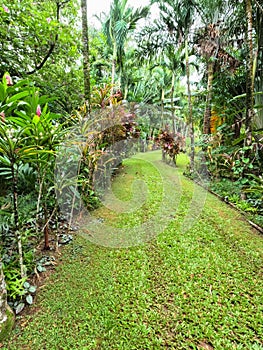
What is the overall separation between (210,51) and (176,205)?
417 centimetres

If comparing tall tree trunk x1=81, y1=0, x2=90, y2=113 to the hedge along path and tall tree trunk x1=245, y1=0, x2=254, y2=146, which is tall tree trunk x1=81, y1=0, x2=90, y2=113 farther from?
tall tree trunk x1=245, y1=0, x2=254, y2=146

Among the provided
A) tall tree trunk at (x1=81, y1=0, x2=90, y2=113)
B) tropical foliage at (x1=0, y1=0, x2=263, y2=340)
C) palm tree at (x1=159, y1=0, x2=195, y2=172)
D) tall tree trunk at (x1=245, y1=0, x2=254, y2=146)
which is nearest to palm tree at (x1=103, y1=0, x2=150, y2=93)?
tropical foliage at (x1=0, y1=0, x2=263, y2=340)

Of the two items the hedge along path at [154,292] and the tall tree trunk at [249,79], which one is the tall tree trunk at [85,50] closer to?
the hedge along path at [154,292]

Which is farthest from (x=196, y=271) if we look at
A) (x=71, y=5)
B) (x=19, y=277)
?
(x=71, y=5)

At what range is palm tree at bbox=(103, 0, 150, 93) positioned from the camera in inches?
229

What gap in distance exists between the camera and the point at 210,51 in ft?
16.7

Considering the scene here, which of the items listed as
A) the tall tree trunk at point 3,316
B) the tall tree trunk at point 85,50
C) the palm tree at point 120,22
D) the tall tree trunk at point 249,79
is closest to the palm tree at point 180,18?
the palm tree at point 120,22

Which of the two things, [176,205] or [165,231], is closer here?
[165,231]

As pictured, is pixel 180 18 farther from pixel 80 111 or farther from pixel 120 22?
pixel 80 111

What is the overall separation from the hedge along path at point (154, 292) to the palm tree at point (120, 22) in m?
5.53

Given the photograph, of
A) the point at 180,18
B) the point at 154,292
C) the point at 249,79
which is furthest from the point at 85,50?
the point at 180,18

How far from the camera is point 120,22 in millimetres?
5812

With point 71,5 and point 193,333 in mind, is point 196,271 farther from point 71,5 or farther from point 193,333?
point 71,5

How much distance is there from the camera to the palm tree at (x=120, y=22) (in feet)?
19.1
